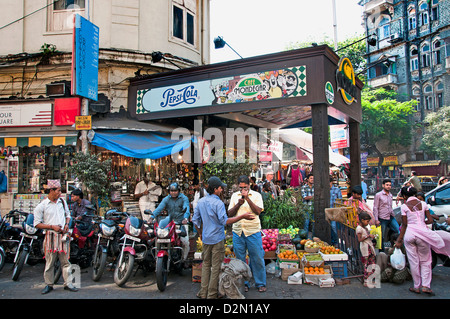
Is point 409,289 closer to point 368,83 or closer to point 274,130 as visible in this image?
point 274,130

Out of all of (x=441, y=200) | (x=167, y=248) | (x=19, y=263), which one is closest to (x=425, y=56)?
(x=441, y=200)

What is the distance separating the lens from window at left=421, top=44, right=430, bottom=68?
33.7 m

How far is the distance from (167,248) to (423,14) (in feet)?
129

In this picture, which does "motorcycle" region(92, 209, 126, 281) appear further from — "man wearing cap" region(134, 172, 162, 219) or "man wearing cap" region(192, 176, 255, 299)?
"man wearing cap" region(134, 172, 162, 219)

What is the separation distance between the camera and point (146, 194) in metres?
9.72

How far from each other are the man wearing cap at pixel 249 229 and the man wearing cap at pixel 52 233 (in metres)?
2.92

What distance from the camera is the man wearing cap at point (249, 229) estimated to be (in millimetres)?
5121

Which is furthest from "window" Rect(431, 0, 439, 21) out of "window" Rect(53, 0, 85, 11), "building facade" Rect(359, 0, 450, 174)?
"window" Rect(53, 0, 85, 11)

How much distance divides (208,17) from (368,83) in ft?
95.7

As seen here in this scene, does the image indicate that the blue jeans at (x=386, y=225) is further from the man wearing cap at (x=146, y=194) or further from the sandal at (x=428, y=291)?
the man wearing cap at (x=146, y=194)

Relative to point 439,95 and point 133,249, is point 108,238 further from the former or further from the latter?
point 439,95

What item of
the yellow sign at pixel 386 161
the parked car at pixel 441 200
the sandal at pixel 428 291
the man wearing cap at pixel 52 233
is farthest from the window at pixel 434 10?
the man wearing cap at pixel 52 233

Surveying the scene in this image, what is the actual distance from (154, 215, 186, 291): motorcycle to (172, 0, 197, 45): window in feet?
25.8
